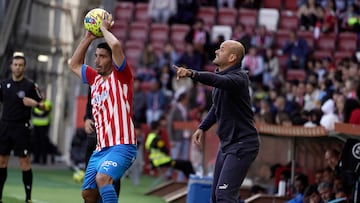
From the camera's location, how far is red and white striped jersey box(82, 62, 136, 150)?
11.1 m

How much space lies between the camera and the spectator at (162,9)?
Answer: 31.2 metres

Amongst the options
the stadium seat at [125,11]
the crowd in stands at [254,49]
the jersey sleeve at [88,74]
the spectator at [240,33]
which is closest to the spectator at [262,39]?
the crowd in stands at [254,49]

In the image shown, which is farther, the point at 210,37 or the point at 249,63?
the point at 210,37

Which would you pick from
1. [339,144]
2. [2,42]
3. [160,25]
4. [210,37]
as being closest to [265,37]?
[210,37]

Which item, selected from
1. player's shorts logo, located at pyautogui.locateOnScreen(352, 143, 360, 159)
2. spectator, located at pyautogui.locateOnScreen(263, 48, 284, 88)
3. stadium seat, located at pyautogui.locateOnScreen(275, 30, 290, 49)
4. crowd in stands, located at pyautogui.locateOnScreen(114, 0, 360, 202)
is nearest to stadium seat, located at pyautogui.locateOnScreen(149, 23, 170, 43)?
crowd in stands, located at pyautogui.locateOnScreen(114, 0, 360, 202)

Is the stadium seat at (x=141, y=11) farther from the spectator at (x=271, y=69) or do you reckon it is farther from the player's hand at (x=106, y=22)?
the player's hand at (x=106, y=22)

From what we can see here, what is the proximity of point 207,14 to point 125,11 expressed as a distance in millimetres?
2417

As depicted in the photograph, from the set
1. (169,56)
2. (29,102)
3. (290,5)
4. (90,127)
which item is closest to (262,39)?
(169,56)

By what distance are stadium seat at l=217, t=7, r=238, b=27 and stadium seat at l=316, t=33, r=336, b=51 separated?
2596 millimetres

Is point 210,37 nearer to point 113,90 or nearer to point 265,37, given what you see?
point 265,37

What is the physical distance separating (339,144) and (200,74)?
734cm

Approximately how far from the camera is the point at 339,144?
1770cm

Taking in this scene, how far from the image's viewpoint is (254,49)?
1076 inches

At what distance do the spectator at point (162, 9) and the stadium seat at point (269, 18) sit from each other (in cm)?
238
